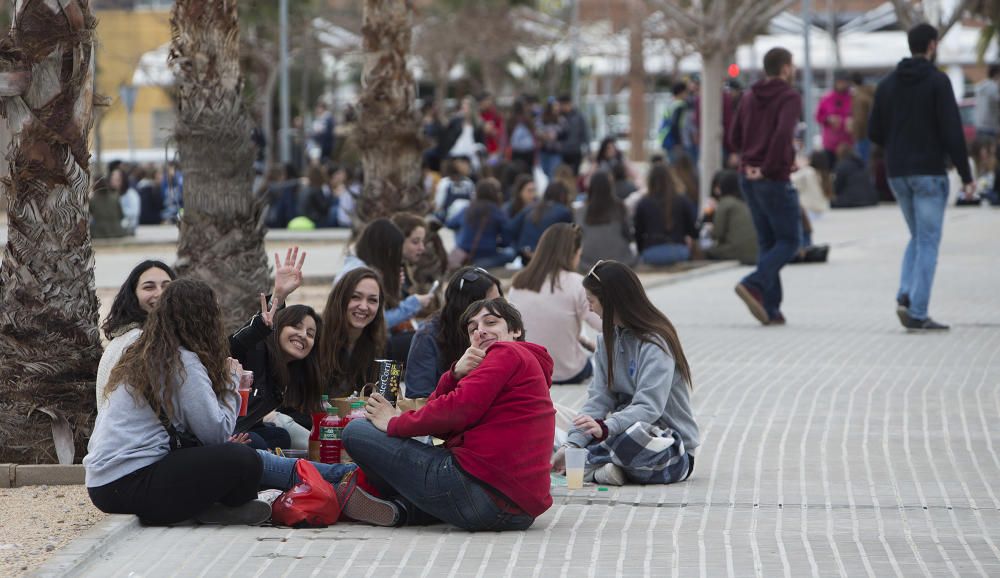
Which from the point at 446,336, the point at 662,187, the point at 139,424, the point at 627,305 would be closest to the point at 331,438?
the point at 446,336

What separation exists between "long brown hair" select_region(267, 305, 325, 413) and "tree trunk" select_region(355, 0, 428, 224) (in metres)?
6.92

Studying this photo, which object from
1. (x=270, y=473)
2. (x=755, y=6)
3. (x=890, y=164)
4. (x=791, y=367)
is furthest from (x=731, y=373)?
(x=755, y=6)

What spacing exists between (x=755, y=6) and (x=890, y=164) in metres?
13.1

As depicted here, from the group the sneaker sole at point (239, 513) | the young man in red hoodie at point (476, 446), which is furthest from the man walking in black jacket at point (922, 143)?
the sneaker sole at point (239, 513)

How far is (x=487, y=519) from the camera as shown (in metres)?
6.16

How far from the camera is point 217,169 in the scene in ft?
38.3

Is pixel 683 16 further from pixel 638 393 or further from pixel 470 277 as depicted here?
pixel 638 393

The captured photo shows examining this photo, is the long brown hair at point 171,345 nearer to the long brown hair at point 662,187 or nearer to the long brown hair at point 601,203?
the long brown hair at point 601,203

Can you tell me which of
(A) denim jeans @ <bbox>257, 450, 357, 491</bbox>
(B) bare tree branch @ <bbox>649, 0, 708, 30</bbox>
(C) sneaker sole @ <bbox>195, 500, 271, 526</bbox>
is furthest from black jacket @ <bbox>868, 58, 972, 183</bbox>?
(B) bare tree branch @ <bbox>649, 0, 708, 30</bbox>

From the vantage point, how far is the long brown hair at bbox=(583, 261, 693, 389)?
7141 mm

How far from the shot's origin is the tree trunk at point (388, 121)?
14430 mm

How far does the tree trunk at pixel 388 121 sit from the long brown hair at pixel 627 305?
7.52 metres

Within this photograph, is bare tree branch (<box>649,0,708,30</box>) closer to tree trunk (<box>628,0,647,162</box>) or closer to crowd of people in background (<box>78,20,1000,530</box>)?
crowd of people in background (<box>78,20,1000,530</box>)

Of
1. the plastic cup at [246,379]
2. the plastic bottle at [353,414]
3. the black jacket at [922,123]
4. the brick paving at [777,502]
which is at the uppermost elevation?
the black jacket at [922,123]
